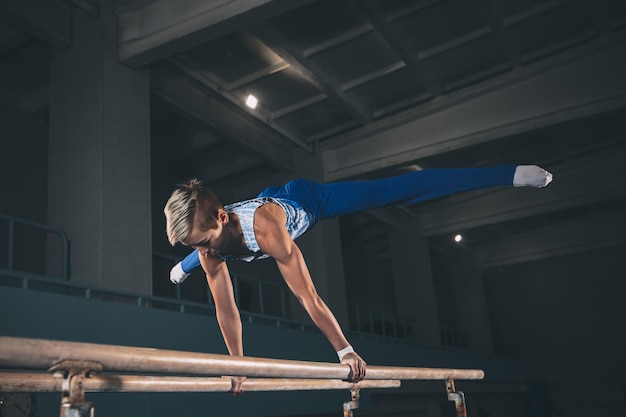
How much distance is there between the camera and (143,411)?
5477 mm

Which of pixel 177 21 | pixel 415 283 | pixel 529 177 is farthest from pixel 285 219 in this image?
pixel 415 283

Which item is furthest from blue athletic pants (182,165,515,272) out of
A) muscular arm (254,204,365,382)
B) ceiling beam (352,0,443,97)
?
ceiling beam (352,0,443,97)

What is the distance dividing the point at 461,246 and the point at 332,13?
1093cm

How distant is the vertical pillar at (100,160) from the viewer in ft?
19.7

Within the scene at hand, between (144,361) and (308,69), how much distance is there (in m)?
6.66

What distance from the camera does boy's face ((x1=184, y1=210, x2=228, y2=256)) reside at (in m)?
2.79

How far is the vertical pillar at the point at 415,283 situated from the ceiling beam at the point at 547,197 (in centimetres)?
59

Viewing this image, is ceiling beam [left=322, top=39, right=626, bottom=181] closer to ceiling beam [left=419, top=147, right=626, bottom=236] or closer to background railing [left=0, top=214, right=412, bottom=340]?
background railing [left=0, top=214, right=412, bottom=340]

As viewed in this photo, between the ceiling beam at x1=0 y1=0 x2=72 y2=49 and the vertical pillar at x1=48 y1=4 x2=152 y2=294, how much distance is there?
0.10 meters

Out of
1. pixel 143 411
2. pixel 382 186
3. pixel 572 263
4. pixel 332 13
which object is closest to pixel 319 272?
pixel 332 13

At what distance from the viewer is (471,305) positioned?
1708 cm

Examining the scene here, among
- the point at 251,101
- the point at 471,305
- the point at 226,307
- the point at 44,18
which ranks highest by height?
the point at 251,101

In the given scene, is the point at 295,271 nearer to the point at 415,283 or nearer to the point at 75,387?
the point at 75,387

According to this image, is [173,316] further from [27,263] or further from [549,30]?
[549,30]
